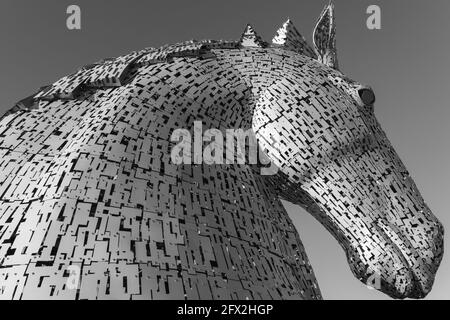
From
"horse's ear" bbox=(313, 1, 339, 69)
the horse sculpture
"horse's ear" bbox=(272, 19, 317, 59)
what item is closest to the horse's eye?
the horse sculpture

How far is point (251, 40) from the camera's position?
1.73 m

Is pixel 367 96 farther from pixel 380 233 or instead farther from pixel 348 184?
pixel 380 233

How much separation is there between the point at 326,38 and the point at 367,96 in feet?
1.33

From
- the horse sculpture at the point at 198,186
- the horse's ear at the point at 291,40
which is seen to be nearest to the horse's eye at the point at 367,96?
the horse sculpture at the point at 198,186

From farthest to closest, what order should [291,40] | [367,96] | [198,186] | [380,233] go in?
1. [291,40]
2. [367,96]
3. [380,233]
4. [198,186]

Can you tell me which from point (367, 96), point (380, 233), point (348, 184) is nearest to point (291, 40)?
point (367, 96)

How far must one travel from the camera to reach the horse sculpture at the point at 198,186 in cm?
95

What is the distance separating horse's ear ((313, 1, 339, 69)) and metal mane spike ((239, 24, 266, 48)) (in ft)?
1.01

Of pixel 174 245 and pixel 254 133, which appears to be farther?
pixel 254 133

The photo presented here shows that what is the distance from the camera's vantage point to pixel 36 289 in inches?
33.9

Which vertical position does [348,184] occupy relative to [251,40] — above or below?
below
